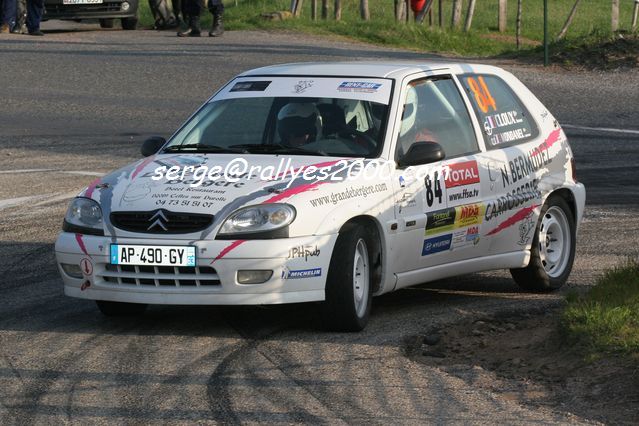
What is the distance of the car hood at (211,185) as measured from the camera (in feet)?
25.0

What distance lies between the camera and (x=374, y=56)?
74.6ft

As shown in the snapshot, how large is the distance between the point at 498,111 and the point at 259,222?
254 cm

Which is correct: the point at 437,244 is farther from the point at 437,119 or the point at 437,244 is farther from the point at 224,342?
the point at 224,342

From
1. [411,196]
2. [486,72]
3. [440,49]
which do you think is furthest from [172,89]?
[411,196]

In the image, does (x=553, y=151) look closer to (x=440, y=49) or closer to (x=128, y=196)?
(x=128, y=196)

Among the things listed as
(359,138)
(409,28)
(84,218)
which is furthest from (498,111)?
(409,28)

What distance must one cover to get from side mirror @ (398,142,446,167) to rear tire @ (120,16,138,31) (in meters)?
21.1

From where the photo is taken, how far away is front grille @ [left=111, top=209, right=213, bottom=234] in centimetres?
756

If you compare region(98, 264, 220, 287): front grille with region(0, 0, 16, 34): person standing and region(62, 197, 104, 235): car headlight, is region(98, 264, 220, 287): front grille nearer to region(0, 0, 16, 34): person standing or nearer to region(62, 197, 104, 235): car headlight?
region(62, 197, 104, 235): car headlight

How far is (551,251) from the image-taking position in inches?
377

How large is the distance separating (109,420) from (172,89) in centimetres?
1489

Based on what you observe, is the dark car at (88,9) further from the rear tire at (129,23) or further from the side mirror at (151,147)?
the side mirror at (151,147)

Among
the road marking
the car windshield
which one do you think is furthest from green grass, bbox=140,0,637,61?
the car windshield

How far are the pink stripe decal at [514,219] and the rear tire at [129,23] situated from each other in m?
20.4
